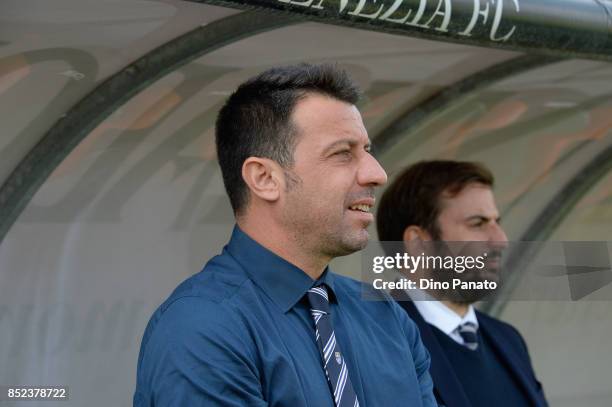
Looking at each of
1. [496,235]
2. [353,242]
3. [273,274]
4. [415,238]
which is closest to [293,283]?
[273,274]

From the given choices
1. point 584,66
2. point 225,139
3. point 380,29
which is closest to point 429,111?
point 584,66

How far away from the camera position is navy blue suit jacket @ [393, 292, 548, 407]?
3.35 metres

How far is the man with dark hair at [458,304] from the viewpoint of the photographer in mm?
3508

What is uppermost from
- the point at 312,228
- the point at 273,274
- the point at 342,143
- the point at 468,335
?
the point at 342,143

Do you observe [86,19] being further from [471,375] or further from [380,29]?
[471,375]

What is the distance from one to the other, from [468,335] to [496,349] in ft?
0.46

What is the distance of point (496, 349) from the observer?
12.2 feet

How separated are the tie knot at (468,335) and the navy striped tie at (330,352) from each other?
1277mm

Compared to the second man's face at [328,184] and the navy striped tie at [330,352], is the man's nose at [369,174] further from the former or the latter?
the navy striped tie at [330,352]

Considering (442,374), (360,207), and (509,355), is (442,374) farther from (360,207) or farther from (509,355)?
(360,207)

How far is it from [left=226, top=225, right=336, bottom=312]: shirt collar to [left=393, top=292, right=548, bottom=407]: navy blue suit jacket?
104 centimetres

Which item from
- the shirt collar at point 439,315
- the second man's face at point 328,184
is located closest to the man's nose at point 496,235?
the shirt collar at point 439,315

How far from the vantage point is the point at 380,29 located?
2.76 meters

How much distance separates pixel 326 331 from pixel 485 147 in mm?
2556
